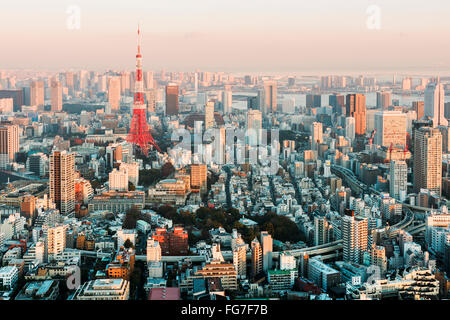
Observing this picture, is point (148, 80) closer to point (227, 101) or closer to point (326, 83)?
point (227, 101)

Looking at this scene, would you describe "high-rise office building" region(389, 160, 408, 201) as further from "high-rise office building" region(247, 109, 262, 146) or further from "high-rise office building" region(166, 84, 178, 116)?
"high-rise office building" region(166, 84, 178, 116)

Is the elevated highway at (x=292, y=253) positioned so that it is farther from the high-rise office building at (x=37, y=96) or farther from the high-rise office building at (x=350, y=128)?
the high-rise office building at (x=37, y=96)

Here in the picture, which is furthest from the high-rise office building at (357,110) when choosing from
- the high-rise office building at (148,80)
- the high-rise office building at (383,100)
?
the high-rise office building at (148,80)

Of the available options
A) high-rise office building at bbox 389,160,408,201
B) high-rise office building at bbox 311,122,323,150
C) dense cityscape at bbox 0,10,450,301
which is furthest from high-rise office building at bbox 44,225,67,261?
high-rise office building at bbox 311,122,323,150

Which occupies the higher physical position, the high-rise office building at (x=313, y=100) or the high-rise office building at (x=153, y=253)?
the high-rise office building at (x=313, y=100)

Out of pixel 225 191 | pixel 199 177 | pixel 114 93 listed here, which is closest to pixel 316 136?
pixel 199 177

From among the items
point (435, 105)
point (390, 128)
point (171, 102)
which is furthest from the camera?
point (171, 102)

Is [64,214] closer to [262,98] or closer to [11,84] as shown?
[11,84]
